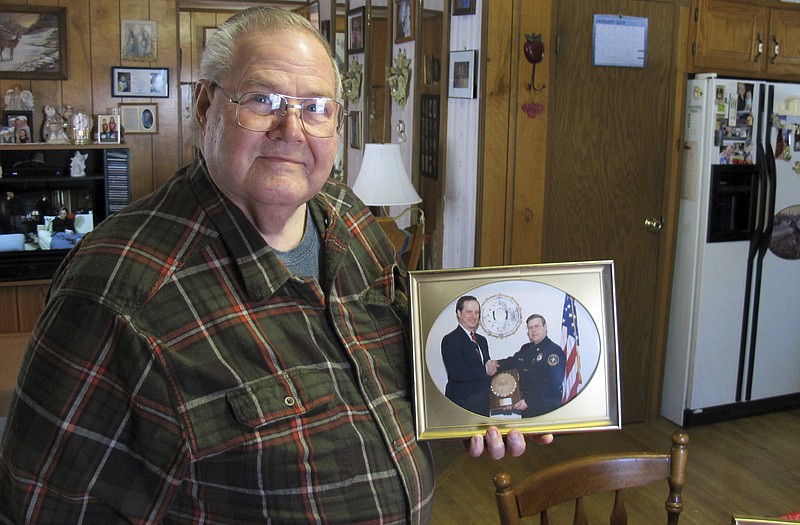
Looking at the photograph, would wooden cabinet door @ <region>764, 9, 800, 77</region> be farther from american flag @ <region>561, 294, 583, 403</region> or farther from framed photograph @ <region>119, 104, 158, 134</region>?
framed photograph @ <region>119, 104, 158, 134</region>

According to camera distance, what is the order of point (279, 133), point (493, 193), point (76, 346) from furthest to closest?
point (493, 193) < point (279, 133) < point (76, 346)

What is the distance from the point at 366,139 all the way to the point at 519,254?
1381 millimetres

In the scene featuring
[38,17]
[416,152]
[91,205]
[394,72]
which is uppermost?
[38,17]

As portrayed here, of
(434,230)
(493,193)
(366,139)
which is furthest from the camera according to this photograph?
(366,139)

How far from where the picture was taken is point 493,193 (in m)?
3.30

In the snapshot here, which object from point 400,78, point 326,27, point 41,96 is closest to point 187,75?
point 41,96

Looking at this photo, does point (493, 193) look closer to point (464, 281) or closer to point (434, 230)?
point (434, 230)

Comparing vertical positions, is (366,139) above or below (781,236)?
above

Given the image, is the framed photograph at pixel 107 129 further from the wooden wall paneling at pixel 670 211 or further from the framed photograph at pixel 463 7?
the wooden wall paneling at pixel 670 211

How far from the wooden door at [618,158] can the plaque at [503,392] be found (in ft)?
7.20

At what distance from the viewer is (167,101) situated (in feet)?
18.5

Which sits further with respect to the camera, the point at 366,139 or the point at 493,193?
the point at 366,139

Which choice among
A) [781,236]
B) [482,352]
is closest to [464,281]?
[482,352]

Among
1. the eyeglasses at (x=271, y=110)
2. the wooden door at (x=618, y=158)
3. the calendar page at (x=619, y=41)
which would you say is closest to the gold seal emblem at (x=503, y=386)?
the eyeglasses at (x=271, y=110)
